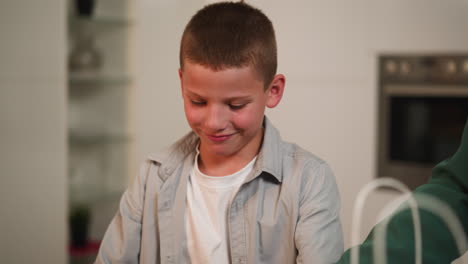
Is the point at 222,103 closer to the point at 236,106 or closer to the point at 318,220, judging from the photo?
the point at 236,106

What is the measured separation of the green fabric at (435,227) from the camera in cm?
68

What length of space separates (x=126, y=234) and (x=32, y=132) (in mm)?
1662

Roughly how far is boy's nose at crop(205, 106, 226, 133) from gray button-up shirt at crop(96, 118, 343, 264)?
142mm

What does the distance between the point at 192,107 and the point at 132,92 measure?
2121 mm

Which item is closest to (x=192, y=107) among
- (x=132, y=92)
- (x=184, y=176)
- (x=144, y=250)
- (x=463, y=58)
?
(x=184, y=176)

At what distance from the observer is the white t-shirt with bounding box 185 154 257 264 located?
1001 mm

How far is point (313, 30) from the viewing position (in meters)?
2.38

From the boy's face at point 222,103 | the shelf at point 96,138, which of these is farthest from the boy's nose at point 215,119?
the shelf at point 96,138

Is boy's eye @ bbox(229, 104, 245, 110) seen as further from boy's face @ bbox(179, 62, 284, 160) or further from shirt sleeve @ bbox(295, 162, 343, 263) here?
shirt sleeve @ bbox(295, 162, 343, 263)

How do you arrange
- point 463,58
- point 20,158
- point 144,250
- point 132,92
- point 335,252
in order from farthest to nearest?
point 132,92
point 20,158
point 463,58
point 144,250
point 335,252

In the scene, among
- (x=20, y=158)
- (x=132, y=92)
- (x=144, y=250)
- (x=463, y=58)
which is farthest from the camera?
(x=132, y=92)

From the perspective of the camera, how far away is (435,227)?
0.69 m

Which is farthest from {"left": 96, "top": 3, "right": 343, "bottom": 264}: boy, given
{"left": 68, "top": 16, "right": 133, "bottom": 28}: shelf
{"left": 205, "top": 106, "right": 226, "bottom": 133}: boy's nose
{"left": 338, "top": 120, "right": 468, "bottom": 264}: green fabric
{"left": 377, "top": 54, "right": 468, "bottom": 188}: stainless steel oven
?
{"left": 68, "top": 16, "right": 133, "bottom": 28}: shelf

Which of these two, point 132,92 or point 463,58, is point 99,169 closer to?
point 132,92
